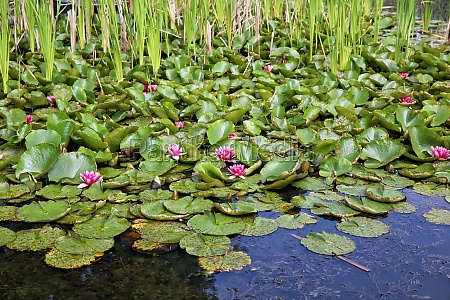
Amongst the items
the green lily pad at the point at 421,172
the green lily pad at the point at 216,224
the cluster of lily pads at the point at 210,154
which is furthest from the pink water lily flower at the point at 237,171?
the green lily pad at the point at 421,172

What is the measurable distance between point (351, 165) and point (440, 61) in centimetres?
220

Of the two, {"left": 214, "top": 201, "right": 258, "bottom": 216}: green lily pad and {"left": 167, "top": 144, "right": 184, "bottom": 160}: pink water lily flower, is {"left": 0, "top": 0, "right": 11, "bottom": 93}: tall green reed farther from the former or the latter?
{"left": 214, "top": 201, "right": 258, "bottom": 216}: green lily pad

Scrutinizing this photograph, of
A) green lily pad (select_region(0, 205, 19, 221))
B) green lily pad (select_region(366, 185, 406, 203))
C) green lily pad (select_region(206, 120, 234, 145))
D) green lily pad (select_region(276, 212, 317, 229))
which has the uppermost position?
green lily pad (select_region(206, 120, 234, 145))

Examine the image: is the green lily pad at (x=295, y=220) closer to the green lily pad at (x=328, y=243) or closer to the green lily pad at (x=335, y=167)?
the green lily pad at (x=328, y=243)

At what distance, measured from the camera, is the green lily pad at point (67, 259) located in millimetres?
1827

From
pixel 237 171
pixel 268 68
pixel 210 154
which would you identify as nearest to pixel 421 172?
pixel 237 171

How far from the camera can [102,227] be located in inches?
82.3

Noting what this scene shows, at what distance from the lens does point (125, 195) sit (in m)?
2.36

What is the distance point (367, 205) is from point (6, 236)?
1617 mm

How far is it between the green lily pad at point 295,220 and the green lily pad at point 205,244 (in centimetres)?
29

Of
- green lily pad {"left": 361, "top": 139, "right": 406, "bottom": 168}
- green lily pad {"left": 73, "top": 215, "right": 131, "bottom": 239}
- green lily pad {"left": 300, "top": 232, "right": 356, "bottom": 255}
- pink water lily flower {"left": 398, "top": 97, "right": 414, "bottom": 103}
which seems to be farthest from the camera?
pink water lily flower {"left": 398, "top": 97, "right": 414, "bottom": 103}

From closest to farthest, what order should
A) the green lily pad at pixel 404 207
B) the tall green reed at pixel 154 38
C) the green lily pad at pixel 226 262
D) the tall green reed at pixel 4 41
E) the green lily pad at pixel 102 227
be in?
the green lily pad at pixel 226 262
the green lily pad at pixel 102 227
the green lily pad at pixel 404 207
the tall green reed at pixel 4 41
the tall green reed at pixel 154 38

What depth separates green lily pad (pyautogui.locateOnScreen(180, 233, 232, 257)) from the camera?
75.3 inches

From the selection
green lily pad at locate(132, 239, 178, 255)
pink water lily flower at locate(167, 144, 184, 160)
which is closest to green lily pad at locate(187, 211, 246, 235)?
green lily pad at locate(132, 239, 178, 255)
